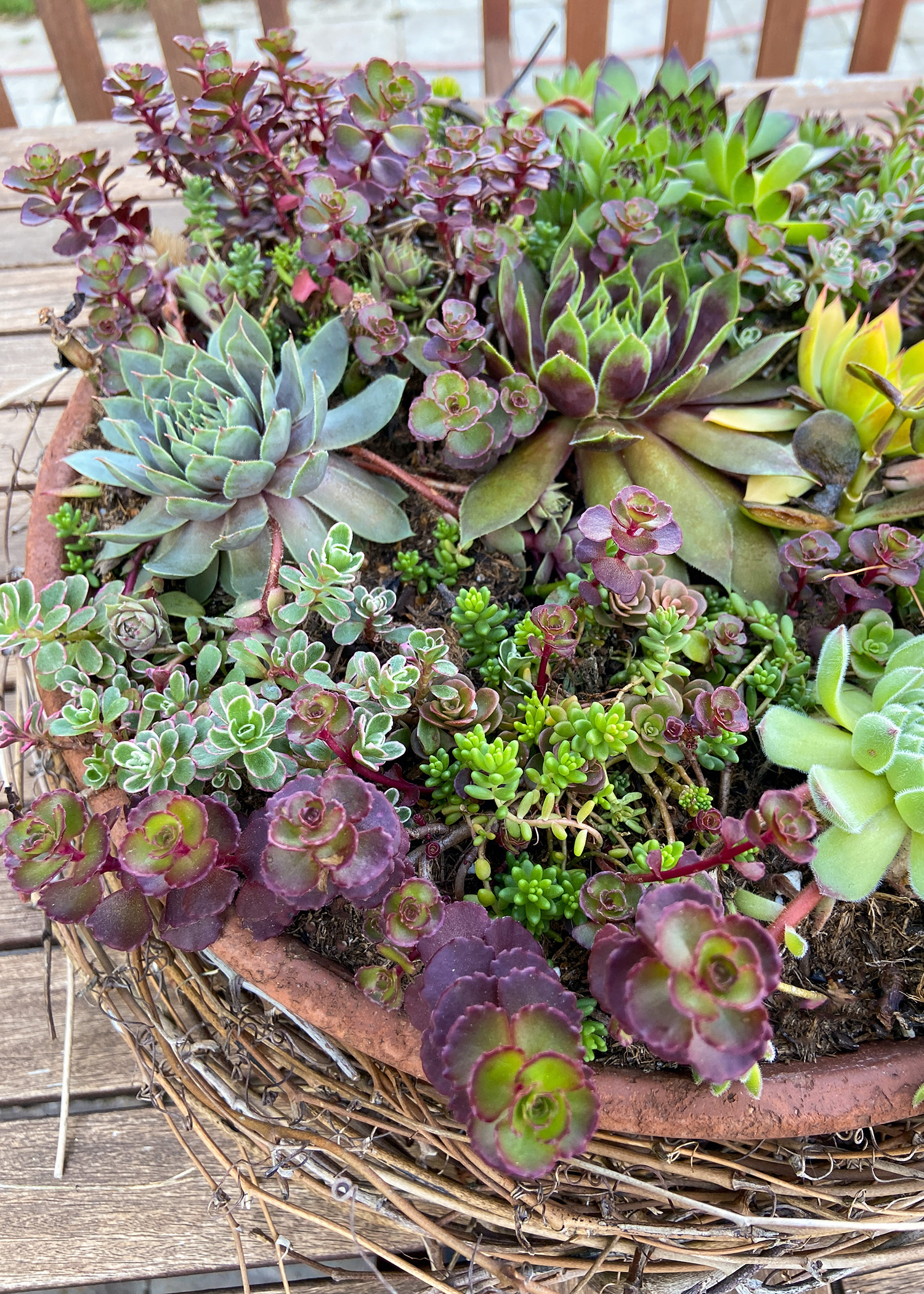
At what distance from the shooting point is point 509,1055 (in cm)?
64

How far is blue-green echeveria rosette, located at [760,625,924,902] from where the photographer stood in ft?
2.69

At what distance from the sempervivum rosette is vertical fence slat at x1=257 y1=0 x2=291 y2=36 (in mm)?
2123

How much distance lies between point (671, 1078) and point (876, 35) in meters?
2.33

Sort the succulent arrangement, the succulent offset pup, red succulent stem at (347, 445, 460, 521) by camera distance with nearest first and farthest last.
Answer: the succulent arrangement < the succulent offset pup < red succulent stem at (347, 445, 460, 521)

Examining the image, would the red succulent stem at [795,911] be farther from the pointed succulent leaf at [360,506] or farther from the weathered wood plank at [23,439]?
the weathered wood plank at [23,439]

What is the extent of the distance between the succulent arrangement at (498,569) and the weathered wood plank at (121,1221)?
33 cm

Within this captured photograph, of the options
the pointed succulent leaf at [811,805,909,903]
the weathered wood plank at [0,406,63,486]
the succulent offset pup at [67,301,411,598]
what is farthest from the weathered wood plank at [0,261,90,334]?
the pointed succulent leaf at [811,805,909,903]

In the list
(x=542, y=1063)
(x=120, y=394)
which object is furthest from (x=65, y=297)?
(x=542, y=1063)

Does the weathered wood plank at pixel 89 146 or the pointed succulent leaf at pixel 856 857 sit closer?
the pointed succulent leaf at pixel 856 857

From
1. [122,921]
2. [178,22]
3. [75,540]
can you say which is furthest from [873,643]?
[178,22]

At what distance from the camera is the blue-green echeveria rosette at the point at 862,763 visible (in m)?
0.82

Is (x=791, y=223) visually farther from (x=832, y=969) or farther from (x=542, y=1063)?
(x=542, y=1063)

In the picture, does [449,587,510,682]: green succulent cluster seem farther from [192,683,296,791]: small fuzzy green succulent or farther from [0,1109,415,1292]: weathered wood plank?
[0,1109,415,1292]: weathered wood plank

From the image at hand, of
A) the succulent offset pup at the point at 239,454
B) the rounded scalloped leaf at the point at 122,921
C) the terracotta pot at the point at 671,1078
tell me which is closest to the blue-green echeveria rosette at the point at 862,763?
the terracotta pot at the point at 671,1078
